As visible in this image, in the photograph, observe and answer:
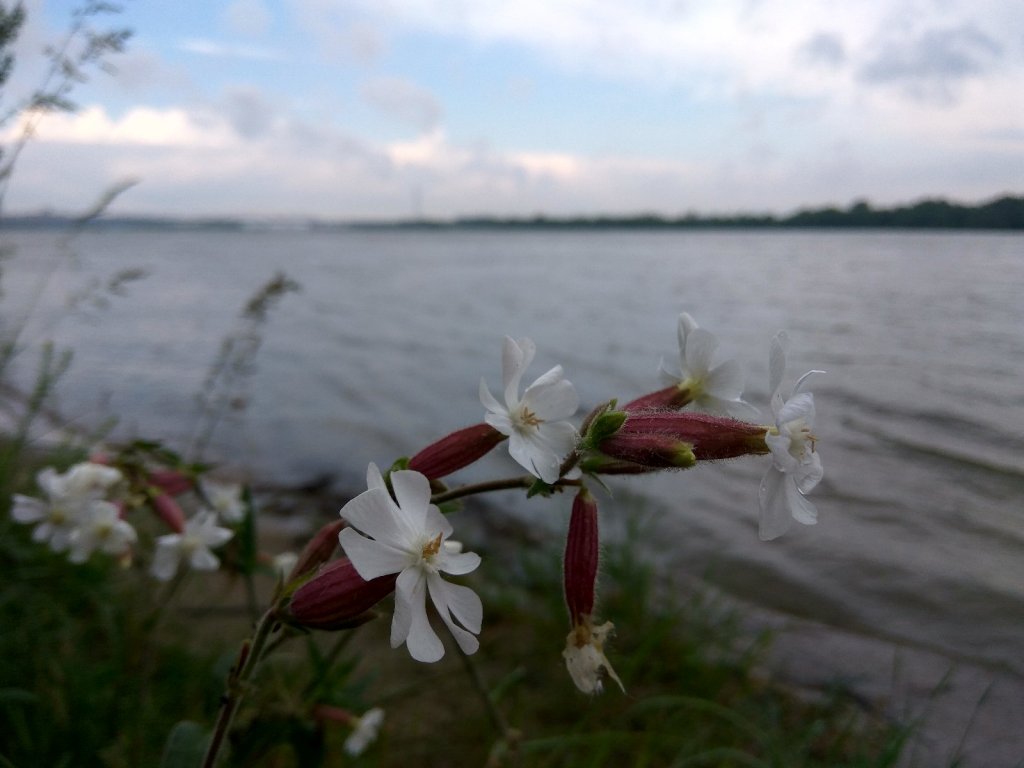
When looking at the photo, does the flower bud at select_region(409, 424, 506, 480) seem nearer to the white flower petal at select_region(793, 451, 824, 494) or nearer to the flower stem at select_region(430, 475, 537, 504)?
the flower stem at select_region(430, 475, 537, 504)

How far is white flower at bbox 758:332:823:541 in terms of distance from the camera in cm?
87

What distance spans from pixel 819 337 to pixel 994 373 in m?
2.59

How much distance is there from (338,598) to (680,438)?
1.65 feet

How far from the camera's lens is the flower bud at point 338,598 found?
93 cm

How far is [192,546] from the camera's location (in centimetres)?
170

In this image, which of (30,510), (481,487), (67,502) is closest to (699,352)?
(481,487)

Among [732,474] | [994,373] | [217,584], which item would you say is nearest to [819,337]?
[994,373]

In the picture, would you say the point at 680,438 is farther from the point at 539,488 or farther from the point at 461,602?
the point at 461,602

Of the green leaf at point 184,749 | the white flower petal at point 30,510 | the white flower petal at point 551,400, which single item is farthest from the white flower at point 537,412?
the white flower petal at point 30,510

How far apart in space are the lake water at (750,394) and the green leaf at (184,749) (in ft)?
5.83

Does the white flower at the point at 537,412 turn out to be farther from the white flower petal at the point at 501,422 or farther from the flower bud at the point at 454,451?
the flower bud at the point at 454,451

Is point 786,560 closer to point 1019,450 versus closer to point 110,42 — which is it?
point 1019,450

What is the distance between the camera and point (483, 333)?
1045 cm

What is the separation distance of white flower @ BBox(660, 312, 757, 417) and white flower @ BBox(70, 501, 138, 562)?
4.16ft
